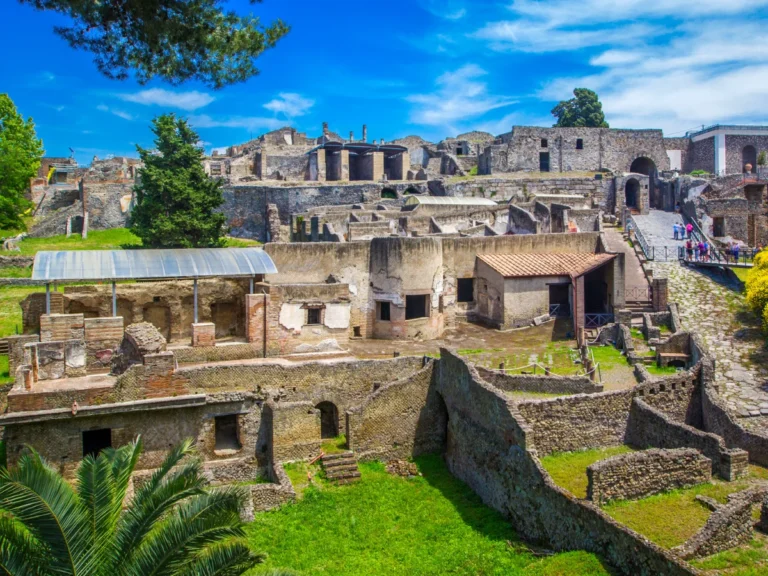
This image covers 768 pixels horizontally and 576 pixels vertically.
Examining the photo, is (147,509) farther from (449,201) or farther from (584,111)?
(584,111)

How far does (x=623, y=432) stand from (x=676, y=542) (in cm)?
462

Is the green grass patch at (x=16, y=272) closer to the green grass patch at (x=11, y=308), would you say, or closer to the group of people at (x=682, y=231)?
the green grass patch at (x=11, y=308)

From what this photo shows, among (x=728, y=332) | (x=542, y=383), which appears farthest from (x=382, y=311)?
(x=728, y=332)

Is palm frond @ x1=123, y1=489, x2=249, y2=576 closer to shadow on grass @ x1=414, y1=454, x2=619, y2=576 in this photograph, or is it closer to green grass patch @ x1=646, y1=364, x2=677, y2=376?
shadow on grass @ x1=414, y1=454, x2=619, y2=576

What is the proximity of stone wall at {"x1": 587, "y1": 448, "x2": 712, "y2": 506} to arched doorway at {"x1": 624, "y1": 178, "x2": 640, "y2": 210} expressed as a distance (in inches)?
1247

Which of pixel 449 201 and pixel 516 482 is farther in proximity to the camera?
pixel 449 201

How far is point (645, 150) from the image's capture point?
51.5 meters

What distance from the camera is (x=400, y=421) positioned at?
19.3m

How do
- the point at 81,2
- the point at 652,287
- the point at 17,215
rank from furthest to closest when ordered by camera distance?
the point at 17,215
the point at 652,287
the point at 81,2

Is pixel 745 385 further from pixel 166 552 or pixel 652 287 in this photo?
pixel 166 552

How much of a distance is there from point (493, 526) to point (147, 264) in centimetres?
1203

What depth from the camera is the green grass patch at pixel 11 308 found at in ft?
79.3

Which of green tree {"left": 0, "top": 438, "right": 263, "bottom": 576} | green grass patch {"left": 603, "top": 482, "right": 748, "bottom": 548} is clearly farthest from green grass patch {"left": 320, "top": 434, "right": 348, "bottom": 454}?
green tree {"left": 0, "top": 438, "right": 263, "bottom": 576}

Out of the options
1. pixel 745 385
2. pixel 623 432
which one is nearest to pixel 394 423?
pixel 623 432
